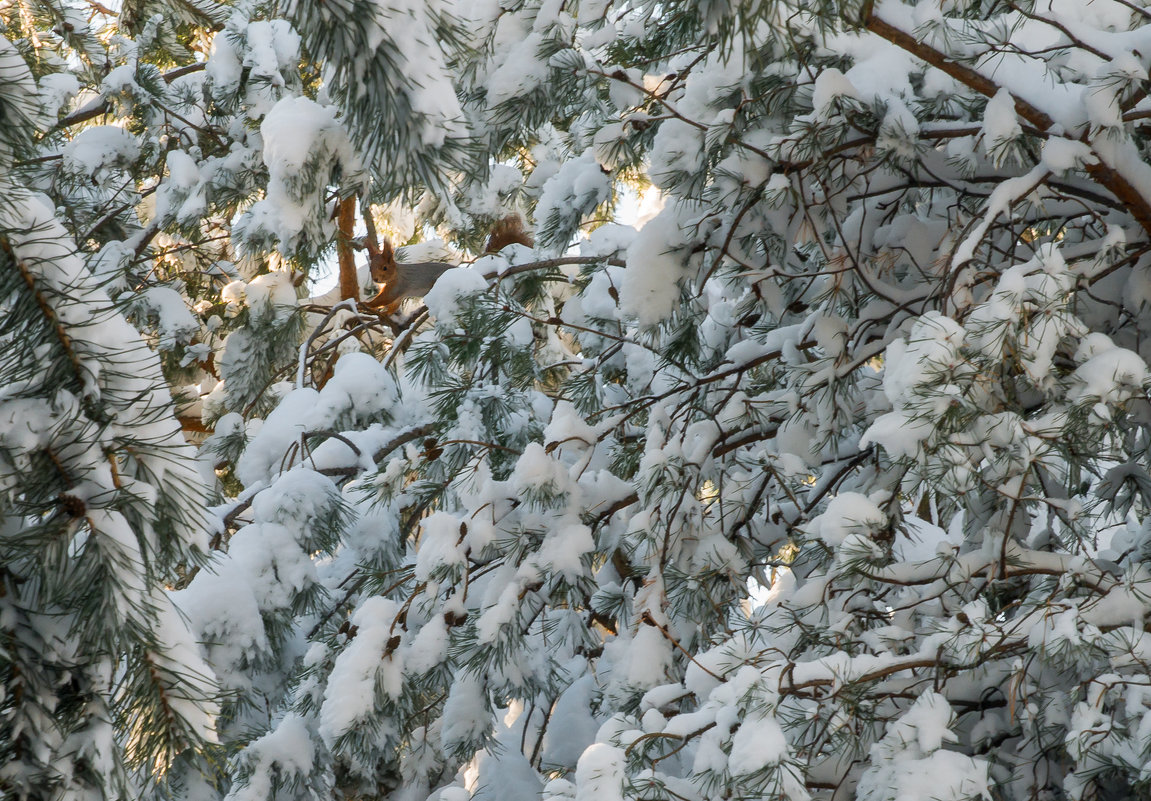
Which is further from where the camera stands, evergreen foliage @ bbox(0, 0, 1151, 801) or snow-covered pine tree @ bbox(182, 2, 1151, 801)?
snow-covered pine tree @ bbox(182, 2, 1151, 801)

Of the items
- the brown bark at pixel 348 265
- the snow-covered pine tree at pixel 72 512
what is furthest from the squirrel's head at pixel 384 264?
the snow-covered pine tree at pixel 72 512

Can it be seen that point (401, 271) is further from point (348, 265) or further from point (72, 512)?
point (72, 512)

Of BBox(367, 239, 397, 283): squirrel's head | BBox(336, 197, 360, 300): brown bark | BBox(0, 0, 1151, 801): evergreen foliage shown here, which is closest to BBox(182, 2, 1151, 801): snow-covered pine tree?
BBox(0, 0, 1151, 801): evergreen foliage

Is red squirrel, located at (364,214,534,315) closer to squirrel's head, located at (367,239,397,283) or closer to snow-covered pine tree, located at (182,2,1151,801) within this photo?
squirrel's head, located at (367,239,397,283)

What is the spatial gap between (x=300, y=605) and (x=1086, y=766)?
1.99m

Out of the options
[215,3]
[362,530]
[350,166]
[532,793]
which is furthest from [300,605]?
[215,3]

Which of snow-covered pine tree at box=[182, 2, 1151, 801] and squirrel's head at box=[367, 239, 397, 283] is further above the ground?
snow-covered pine tree at box=[182, 2, 1151, 801]

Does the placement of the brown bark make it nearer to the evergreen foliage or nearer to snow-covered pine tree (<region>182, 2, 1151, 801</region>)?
the evergreen foliage

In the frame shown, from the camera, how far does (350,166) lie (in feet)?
7.25

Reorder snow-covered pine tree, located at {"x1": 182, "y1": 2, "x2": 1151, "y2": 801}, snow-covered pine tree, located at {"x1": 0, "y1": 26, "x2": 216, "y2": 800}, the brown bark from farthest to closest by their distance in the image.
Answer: the brown bark < snow-covered pine tree, located at {"x1": 182, "y1": 2, "x2": 1151, "y2": 801} < snow-covered pine tree, located at {"x1": 0, "y1": 26, "x2": 216, "y2": 800}

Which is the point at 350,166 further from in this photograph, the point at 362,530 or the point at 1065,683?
the point at 1065,683

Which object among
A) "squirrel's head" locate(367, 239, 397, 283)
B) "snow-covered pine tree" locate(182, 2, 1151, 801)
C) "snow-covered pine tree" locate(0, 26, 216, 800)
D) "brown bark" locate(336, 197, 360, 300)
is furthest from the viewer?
"brown bark" locate(336, 197, 360, 300)

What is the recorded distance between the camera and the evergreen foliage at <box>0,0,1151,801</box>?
1.08 meters

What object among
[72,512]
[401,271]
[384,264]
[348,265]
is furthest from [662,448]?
[348,265]
